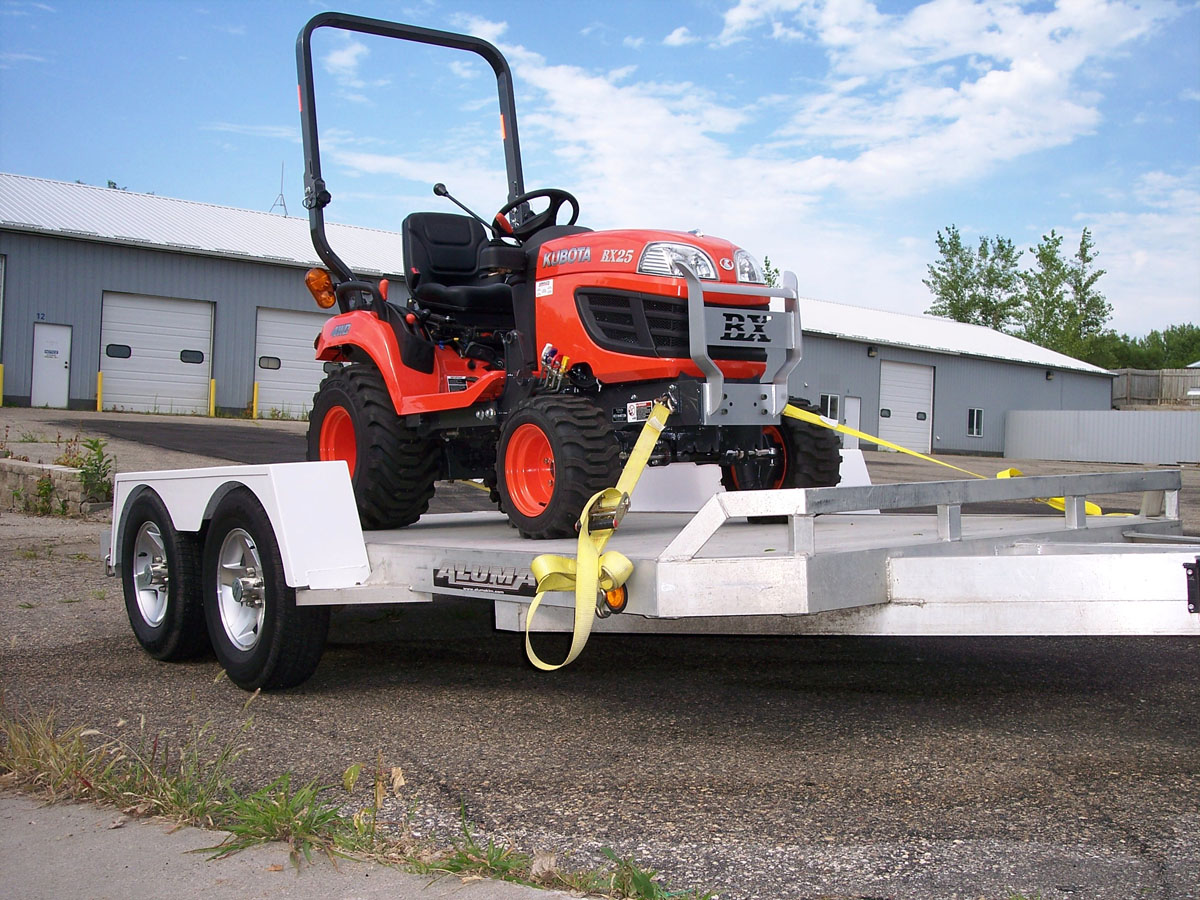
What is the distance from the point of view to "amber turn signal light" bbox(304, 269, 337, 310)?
229 inches

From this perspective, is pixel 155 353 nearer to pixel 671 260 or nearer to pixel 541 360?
pixel 541 360

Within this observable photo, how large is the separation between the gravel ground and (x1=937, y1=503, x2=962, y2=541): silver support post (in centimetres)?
66

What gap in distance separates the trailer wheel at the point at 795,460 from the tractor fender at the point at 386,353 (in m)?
1.48

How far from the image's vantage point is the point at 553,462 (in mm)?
4379

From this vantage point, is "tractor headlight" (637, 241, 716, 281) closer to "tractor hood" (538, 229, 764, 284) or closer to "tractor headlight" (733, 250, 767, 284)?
"tractor hood" (538, 229, 764, 284)

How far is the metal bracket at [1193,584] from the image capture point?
2.97 metres

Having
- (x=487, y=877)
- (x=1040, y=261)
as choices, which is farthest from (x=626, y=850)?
(x=1040, y=261)

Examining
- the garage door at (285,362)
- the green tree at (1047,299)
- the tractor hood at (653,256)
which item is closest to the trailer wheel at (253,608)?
the tractor hood at (653,256)

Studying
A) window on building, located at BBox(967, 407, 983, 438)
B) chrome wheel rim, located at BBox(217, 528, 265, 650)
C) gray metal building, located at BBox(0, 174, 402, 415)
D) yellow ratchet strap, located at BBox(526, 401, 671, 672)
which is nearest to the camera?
yellow ratchet strap, located at BBox(526, 401, 671, 672)

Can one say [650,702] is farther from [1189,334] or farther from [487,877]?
[1189,334]

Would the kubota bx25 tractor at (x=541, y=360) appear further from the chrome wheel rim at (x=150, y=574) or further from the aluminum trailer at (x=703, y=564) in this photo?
the chrome wheel rim at (x=150, y=574)

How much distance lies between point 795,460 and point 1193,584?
92.2 inches

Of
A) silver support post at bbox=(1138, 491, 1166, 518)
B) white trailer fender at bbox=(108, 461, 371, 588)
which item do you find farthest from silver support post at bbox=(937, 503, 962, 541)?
white trailer fender at bbox=(108, 461, 371, 588)

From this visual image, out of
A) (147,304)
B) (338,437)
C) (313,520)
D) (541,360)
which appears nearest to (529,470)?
(541,360)
